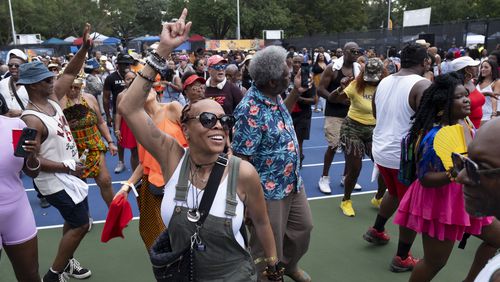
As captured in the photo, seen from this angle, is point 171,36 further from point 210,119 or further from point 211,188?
point 211,188

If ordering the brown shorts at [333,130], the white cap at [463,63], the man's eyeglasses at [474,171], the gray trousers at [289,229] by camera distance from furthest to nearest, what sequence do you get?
the brown shorts at [333,130] → the white cap at [463,63] → the gray trousers at [289,229] → the man's eyeglasses at [474,171]

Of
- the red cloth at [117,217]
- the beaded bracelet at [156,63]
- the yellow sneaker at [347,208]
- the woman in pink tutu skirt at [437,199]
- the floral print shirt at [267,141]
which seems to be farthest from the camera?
the yellow sneaker at [347,208]

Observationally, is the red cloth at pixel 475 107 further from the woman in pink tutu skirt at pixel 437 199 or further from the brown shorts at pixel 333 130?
the woman in pink tutu skirt at pixel 437 199

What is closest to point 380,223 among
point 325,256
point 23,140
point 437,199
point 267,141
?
point 325,256

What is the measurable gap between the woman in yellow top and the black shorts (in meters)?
3.31

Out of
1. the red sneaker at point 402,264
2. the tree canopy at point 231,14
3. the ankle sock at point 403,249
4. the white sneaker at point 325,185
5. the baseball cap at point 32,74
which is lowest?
the white sneaker at point 325,185

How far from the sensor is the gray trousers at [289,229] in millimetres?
3484

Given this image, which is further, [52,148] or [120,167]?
[120,167]

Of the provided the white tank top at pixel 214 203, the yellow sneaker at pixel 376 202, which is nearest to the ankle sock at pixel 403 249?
the yellow sneaker at pixel 376 202

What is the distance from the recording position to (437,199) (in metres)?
3.29

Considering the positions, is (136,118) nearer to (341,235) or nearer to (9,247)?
(9,247)

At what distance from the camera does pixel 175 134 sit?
3.93 m

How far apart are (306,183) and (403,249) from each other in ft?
10.7

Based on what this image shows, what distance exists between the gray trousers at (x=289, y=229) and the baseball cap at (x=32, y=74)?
2224 millimetres
